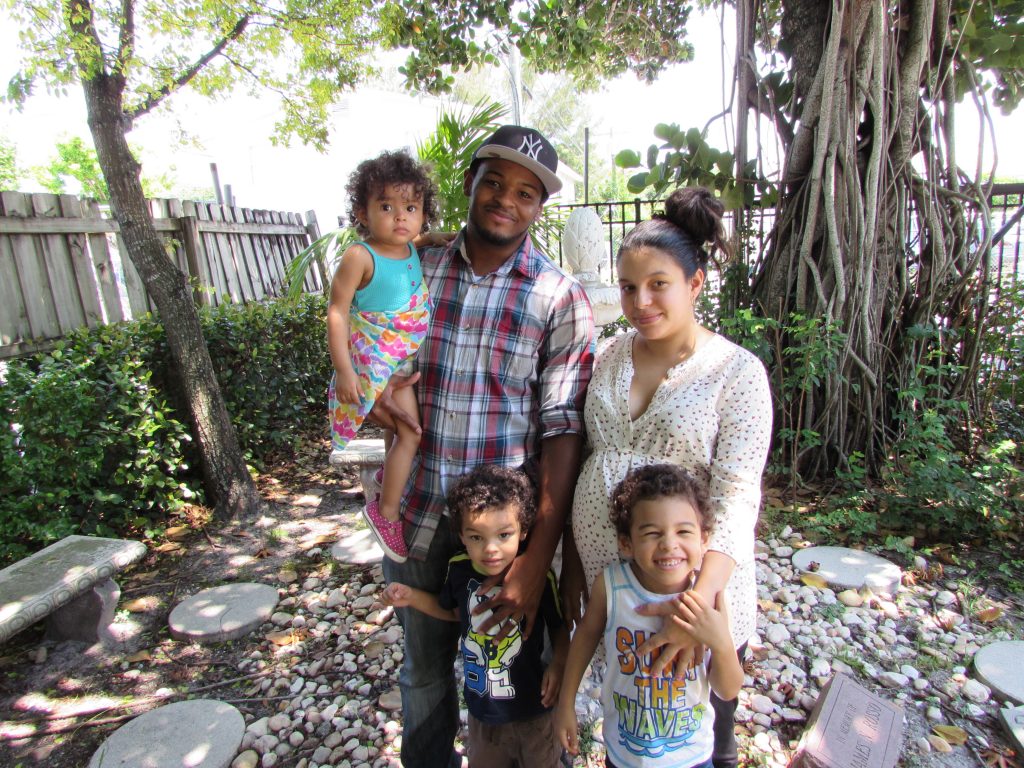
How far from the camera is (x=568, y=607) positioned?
1629 millimetres

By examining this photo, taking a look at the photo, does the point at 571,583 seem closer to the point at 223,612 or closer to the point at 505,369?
the point at 505,369

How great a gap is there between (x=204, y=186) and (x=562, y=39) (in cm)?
3851

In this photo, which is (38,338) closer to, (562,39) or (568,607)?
(568,607)

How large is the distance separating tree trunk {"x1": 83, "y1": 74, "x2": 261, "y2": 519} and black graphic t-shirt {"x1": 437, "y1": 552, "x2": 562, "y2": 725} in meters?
2.95

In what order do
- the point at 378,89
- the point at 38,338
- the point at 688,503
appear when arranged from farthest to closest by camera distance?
the point at 378,89
the point at 38,338
the point at 688,503

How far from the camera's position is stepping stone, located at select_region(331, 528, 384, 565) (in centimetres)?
355

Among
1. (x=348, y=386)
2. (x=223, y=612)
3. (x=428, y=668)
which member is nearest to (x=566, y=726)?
(x=428, y=668)

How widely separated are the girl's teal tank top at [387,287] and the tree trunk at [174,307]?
8.15 feet

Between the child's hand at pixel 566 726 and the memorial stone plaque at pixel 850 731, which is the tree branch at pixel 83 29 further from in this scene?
the memorial stone plaque at pixel 850 731

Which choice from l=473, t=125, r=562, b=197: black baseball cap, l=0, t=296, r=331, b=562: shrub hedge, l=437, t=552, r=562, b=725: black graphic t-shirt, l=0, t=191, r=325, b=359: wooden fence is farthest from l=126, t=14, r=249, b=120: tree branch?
l=437, t=552, r=562, b=725: black graphic t-shirt

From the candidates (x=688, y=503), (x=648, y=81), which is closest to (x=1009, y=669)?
(x=688, y=503)

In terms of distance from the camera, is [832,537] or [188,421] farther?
[188,421]

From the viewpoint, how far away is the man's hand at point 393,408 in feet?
5.53

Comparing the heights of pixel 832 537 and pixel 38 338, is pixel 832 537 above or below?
below
